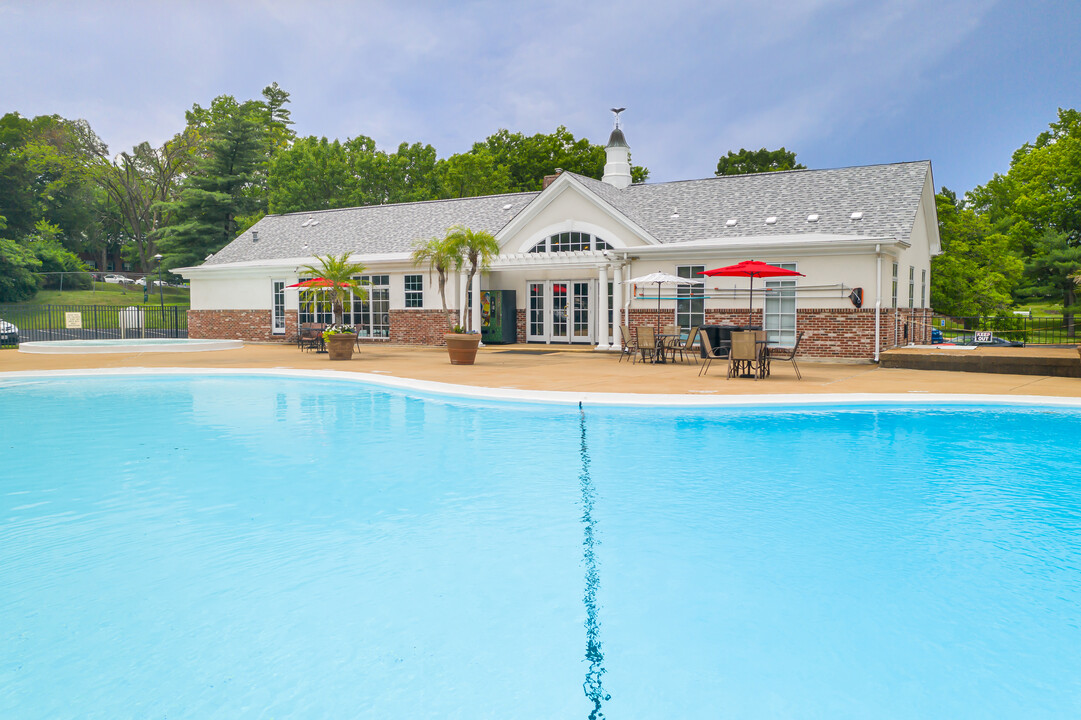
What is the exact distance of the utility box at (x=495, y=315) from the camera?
2447 cm

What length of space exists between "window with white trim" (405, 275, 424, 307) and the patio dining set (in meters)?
8.39

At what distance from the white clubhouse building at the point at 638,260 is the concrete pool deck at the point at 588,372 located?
1883mm

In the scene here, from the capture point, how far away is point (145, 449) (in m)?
8.00

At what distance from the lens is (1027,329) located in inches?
1134

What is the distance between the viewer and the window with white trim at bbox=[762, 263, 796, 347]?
1867 centimetres

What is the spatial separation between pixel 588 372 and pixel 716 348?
4.23 meters

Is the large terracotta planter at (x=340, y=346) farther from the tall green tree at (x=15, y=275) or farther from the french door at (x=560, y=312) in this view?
the tall green tree at (x=15, y=275)

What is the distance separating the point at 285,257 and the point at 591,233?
46.6 feet

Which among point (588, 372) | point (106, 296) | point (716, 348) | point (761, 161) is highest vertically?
point (761, 161)

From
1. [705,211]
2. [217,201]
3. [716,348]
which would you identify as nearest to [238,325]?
[217,201]

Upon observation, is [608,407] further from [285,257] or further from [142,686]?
[285,257]

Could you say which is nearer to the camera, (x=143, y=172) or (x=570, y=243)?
(x=570, y=243)

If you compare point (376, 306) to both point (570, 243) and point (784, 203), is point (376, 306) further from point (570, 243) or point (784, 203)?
point (784, 203)

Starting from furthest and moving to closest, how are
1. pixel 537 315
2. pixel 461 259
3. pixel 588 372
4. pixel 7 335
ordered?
pixel 7 335 < pixel 537 315 < pixel 461 259 < pixel 588 372
